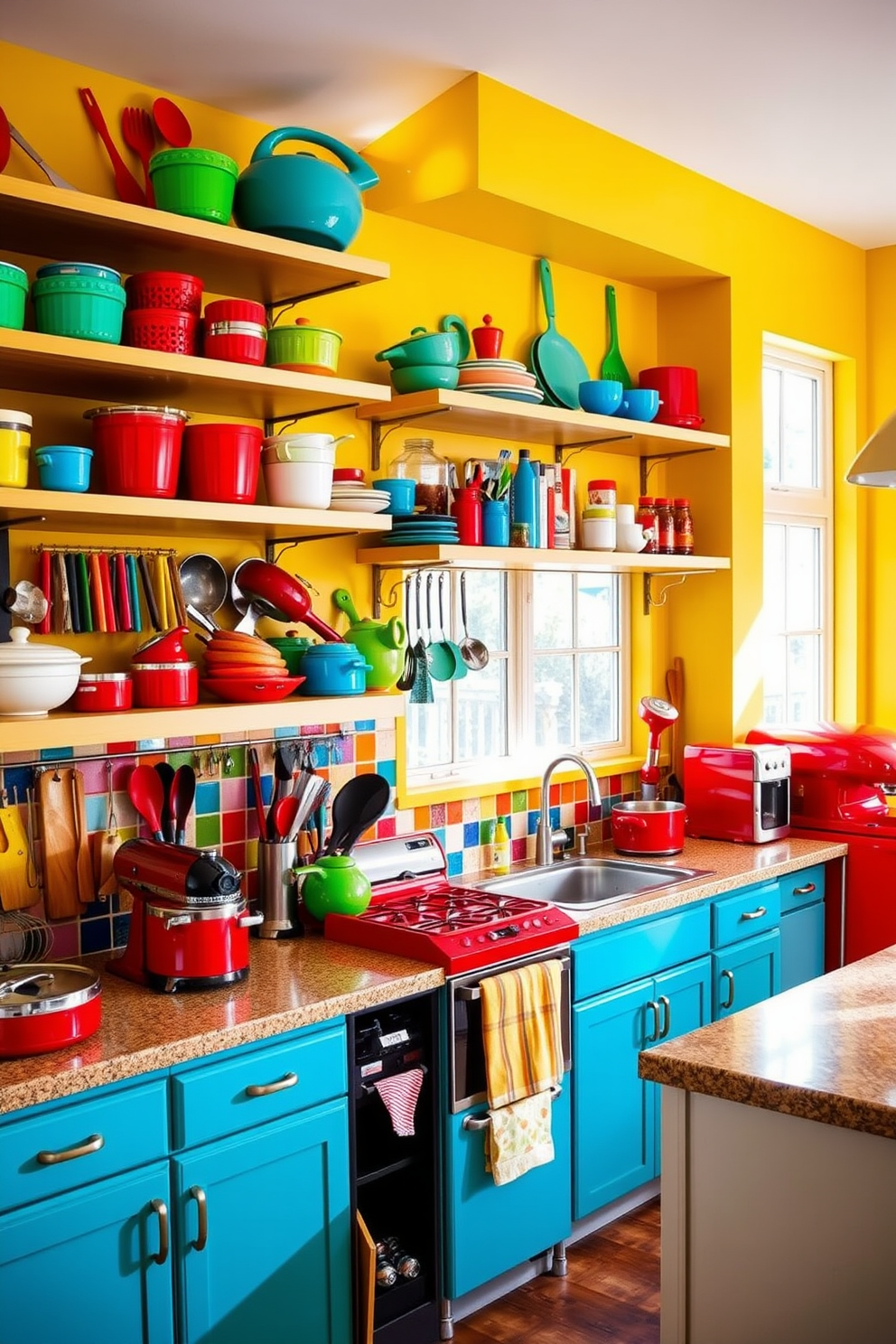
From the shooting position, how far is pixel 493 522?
352cm

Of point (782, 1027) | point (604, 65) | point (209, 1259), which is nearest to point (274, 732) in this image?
point (209, 1259)

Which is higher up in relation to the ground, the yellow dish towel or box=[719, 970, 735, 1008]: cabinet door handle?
box=[719, 970, 735, 1008]: cabinet door handle

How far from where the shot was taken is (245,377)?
2697mm

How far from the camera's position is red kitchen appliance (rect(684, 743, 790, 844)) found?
162 inches

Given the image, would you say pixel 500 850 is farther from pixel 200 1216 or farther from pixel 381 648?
pixel 200 1216

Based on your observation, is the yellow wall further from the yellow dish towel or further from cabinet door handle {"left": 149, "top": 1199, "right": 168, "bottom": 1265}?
cabinet door handle {"left": 149, "top": 1199, "right": 168, "bottom": 1265}

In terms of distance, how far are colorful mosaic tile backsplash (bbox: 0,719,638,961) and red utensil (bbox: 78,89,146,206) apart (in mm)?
1236

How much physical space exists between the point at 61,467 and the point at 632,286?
2.54m

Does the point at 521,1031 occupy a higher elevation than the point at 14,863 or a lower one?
lower

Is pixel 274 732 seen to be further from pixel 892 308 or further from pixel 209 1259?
pixel 892 308

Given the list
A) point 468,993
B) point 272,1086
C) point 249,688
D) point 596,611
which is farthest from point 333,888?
point 596,611

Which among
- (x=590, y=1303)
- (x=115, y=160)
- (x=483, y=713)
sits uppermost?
(x=115, y=160)

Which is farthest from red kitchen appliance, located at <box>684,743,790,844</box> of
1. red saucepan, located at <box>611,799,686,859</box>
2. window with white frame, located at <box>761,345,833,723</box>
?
window with white frame, located at <box>761,345,833,723</box>

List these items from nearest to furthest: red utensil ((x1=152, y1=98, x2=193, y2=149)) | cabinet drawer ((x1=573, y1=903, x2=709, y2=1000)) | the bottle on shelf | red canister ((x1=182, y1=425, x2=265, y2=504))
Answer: red canister ((x1=182, y1=425, x2=265, y2=504))
red utensil ((x1=152, y1=98, x2=193, y2=149))
cabinet drawer ((x1=573, y1=903, x2=709, y2=1000))
the bottle on shelf
